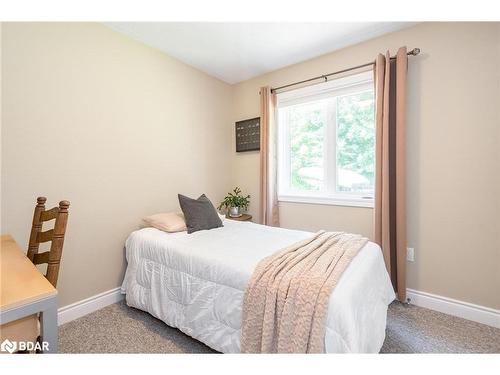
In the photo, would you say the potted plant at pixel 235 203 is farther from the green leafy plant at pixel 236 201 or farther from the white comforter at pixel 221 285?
the white comforter at pixel 221 285

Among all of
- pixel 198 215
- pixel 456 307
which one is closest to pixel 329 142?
pixel 198 215

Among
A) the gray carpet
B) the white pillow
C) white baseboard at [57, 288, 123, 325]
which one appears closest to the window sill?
the gray carpet

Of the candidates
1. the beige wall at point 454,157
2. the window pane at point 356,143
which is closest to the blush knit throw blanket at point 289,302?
the beige wall at point 454,157

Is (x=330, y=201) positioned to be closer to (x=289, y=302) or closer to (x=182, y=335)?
(x=289, y=302)

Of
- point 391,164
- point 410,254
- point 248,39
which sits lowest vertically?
point 410,254

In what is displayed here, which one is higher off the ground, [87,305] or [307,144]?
[307,144]

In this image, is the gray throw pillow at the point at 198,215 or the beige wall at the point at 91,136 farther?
the gray throw pillow at the point at 198,215

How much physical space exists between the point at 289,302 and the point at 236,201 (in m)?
2.15

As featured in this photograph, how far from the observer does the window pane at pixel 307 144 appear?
288 centimetres

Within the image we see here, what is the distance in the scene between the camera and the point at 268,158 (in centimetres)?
306

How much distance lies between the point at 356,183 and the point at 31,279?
266cm

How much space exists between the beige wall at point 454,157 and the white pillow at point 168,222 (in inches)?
84.2
